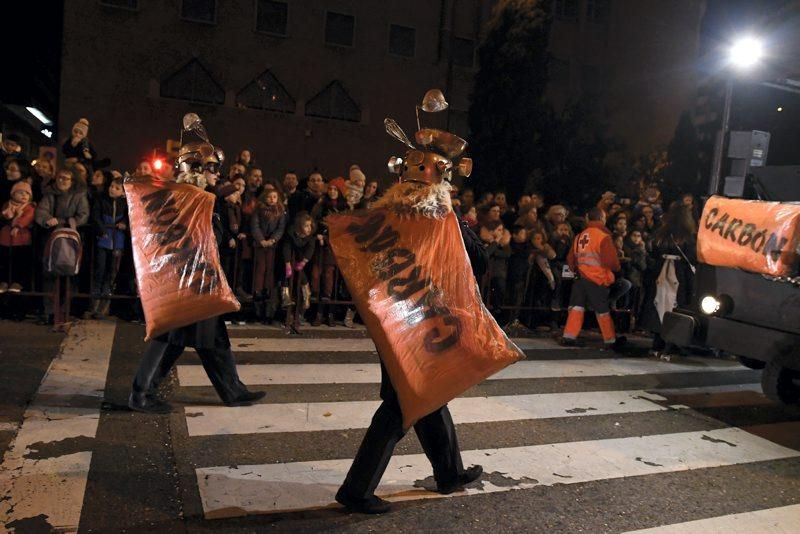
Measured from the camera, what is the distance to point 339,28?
23.4 metres

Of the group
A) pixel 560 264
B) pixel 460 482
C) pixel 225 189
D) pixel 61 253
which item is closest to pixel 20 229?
pixel 61 253

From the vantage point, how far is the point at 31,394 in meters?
5.62

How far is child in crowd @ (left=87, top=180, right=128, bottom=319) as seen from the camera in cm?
881

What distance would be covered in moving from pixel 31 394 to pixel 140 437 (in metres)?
1.42

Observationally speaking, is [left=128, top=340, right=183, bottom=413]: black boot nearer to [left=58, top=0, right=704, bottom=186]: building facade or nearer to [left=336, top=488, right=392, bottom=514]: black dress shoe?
[left=336, top=488, right=392, bottom=514]: black dress shoe

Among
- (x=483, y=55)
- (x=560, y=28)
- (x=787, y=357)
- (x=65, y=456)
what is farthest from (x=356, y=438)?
(x=560, y=28)

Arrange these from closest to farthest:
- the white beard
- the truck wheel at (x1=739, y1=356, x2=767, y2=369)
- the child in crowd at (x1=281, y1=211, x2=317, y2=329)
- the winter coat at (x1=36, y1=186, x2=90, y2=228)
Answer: the white beard < the truck wheel at (x1=739, y1=356, x2=767, y2=369) < the winter coat at (x1=36, y1=186, x2=90, y2=228) < the child in crowd at (x1=281, y1=211, x2=317, y2=329)

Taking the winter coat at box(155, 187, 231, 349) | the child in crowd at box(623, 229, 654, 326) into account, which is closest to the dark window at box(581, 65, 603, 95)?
the child in crowd at box(623, 229, 654, 326)

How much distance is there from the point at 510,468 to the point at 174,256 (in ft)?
9.89

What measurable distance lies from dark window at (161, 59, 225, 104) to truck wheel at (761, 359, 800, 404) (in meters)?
19.4

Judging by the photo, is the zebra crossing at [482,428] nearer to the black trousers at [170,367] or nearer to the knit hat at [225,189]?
the black trousers at [170,367]

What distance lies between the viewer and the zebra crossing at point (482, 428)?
4.34m

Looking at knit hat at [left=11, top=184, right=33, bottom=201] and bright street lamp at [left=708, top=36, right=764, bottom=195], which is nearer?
bright street lamp at [left=708, top=36, right=764, bottom=195]

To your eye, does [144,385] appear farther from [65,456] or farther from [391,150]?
[391,150]
